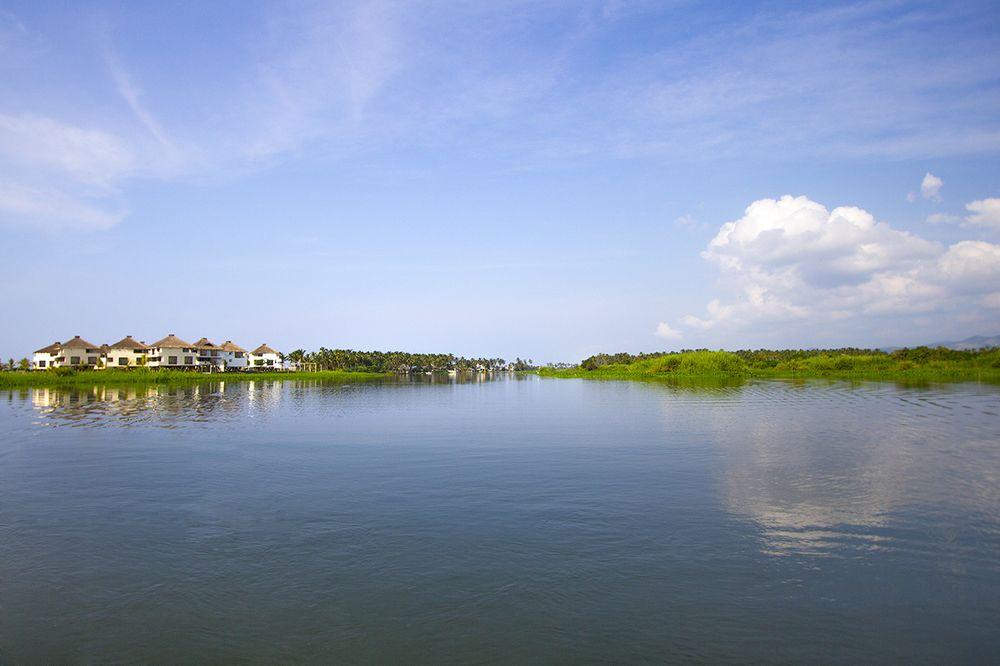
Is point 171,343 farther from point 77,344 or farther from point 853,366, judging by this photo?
point 853,366

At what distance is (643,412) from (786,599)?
1395 inches

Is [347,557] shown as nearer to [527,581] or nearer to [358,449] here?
[527,581]

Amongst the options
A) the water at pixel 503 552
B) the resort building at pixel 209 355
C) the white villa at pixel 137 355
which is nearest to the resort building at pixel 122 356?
the white villa at pixel 137 355

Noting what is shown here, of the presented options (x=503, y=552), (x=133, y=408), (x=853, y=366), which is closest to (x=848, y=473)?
(x=503, y=552)

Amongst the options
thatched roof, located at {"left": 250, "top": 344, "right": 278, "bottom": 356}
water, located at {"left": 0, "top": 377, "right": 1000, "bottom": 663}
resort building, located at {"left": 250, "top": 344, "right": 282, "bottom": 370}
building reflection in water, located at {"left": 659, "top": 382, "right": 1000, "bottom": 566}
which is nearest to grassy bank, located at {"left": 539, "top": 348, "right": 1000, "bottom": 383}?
building reflection in water, located at {"left": 659, "top": 382, "right": 1000, "bottom": 566}

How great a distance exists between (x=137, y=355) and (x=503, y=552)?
141525mm

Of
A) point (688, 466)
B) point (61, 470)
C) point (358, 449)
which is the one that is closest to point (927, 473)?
point (688, 466)

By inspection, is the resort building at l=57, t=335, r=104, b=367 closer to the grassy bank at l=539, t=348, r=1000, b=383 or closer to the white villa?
the white villa

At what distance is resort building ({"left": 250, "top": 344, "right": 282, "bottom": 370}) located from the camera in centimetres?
→ 17062

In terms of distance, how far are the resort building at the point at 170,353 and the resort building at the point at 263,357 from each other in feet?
108

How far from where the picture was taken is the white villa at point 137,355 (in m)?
123

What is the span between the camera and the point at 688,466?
2278 centimetres

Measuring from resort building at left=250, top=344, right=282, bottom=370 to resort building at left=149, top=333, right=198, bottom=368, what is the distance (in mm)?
33034

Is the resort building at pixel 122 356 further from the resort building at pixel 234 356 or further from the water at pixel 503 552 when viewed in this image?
the water at pixel 503 552
